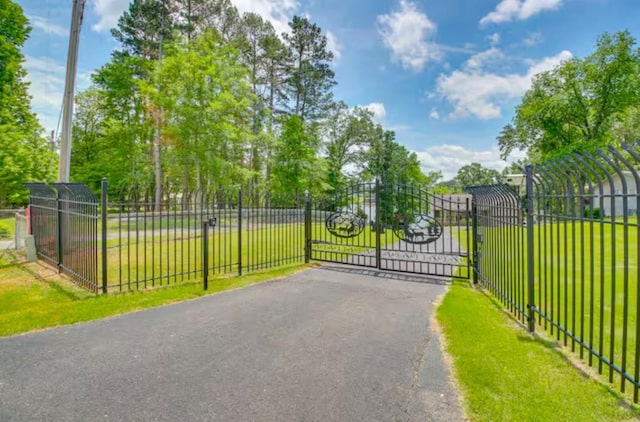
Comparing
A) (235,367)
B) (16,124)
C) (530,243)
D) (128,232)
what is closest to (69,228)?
(128,232)

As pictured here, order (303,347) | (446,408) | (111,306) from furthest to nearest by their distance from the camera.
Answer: (111,306) → (303,347) → (446,408)

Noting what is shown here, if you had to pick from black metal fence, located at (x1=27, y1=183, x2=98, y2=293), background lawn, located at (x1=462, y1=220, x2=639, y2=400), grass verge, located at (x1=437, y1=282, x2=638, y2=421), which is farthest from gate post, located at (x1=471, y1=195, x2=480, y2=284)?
black metal fence, located at (x1=27, y1=183, x2=98, y2=293)

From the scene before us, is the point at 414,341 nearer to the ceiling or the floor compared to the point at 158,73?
nearer to the floor

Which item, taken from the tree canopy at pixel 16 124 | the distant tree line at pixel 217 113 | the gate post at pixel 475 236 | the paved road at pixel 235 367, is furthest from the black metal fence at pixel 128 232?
the tree canopy at pixel 16 124

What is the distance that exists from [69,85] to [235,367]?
905 cm

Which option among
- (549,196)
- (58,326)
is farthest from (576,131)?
(58,326)

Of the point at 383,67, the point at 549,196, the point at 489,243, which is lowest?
the point at 489,243

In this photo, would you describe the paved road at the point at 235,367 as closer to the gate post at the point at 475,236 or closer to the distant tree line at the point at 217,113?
the gate post at the point at 475,236

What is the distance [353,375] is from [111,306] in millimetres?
4185

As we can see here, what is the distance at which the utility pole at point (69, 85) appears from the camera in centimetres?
831

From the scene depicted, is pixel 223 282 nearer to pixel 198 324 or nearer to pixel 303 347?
pixel 198 324

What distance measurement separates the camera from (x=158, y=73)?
1980 centimetres

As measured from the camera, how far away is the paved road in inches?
105

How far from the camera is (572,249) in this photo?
324 cm
